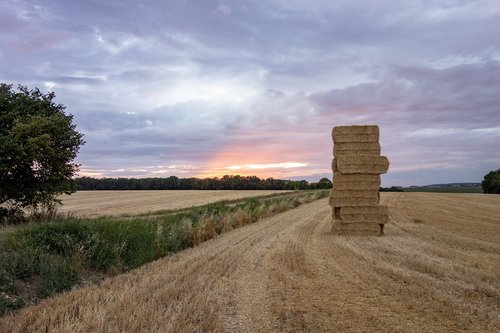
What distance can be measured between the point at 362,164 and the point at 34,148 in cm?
1249

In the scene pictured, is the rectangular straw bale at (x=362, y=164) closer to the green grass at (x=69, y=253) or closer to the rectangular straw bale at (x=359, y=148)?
the rectangular straw bale at (x=359, y=148)

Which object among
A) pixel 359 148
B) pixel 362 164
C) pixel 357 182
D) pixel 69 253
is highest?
pixel 359 148

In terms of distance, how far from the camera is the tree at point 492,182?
70.1 metres

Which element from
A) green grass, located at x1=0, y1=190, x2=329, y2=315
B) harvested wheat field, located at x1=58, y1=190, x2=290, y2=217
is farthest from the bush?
harvested wheat field, located at x1=58, y1=190, x2=290, y2=217

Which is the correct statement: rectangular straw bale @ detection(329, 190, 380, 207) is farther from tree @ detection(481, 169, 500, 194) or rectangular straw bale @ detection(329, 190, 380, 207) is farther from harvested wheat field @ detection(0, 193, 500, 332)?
tree @ detection(481, 169, 500, 194)

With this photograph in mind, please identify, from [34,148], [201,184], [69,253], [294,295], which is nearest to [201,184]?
[201,184]

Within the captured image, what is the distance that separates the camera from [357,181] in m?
16.6

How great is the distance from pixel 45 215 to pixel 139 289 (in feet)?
41.7

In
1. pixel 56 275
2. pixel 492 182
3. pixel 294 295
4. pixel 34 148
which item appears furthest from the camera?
pixel 492 182

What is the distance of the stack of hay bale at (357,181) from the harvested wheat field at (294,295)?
4.10m

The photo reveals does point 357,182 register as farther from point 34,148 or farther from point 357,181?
point 34,148

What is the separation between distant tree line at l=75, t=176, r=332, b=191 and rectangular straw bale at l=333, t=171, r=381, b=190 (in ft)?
229

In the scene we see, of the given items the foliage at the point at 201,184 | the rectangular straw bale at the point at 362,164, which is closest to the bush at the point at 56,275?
the rectangular straw bale at the point at 362,164

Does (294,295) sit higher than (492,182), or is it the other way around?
(492,182)
